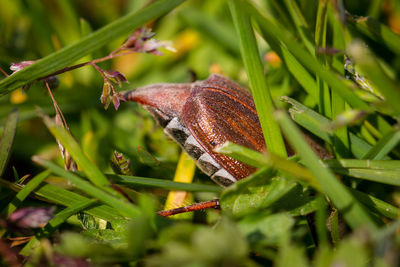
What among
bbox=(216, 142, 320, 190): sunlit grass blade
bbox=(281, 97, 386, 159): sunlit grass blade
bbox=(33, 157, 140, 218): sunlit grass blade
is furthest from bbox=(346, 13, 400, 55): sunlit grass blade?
bbox=(33, 157, 140, 218): sunlit grass blade

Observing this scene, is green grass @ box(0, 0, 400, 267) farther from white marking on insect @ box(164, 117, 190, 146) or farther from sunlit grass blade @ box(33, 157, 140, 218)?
white marking on insect @ box(164, 117, 190, 146)

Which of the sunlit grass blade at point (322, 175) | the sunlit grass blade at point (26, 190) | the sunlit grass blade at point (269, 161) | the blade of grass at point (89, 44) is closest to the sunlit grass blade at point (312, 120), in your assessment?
the sunlit grass blade at point (269, 161)

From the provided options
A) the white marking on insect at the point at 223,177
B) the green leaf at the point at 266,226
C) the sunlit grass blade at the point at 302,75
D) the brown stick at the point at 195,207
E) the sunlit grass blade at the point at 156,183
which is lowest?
the brown stick at the point at 195,207

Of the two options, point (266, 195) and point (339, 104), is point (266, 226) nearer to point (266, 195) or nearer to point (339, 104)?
point (266, 195)

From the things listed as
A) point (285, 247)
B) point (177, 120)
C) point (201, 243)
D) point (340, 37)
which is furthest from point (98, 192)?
point (340, 37)

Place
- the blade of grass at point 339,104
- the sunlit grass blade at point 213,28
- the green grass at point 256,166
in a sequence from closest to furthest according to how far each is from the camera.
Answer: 1. the green grass at point 256,166
2. the blade of grass at point 339,104
3. the sunlit grass blade at point 213,28

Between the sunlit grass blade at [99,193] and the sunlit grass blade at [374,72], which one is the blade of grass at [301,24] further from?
the sunlit grass blade at [99,193]

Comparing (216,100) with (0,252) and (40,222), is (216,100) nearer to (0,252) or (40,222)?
(40,222)
